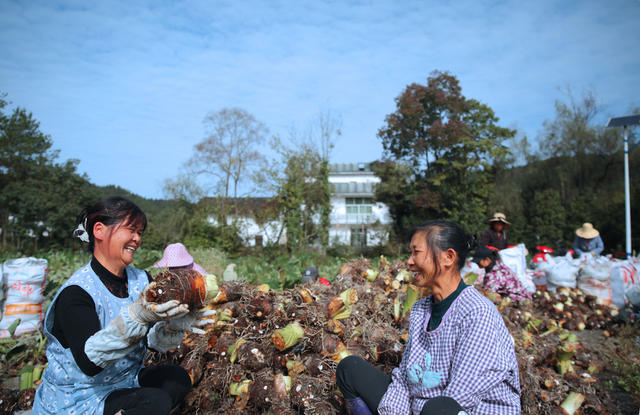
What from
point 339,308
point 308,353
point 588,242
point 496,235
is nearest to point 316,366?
point 308,353

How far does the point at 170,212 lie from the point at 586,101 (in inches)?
890

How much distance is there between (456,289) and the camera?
77.7 inches

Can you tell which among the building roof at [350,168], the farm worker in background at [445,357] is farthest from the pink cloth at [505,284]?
the building roof at [350,168]

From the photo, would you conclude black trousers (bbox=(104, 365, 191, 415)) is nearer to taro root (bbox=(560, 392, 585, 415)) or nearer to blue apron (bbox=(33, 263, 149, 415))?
blue apron (bbox=(33, 263, 149, 415))

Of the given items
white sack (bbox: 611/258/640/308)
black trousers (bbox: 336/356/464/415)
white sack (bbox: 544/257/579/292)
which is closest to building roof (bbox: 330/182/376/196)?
white sack (bbox: 544/257/579/292)

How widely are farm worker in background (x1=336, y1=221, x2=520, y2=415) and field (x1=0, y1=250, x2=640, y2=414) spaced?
49cm

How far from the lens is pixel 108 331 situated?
63.5 inches

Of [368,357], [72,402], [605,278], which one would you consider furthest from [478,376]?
[605,278]

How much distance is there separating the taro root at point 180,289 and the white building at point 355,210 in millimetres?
15612

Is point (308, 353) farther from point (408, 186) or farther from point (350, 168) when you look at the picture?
point (350, 168)

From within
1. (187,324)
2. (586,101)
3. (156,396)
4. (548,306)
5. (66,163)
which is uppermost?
Answer: (586,101)

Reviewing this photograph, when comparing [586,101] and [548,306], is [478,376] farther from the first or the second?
[586,101]

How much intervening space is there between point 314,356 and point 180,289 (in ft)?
4.55

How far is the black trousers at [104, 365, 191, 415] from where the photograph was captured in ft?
5.91
